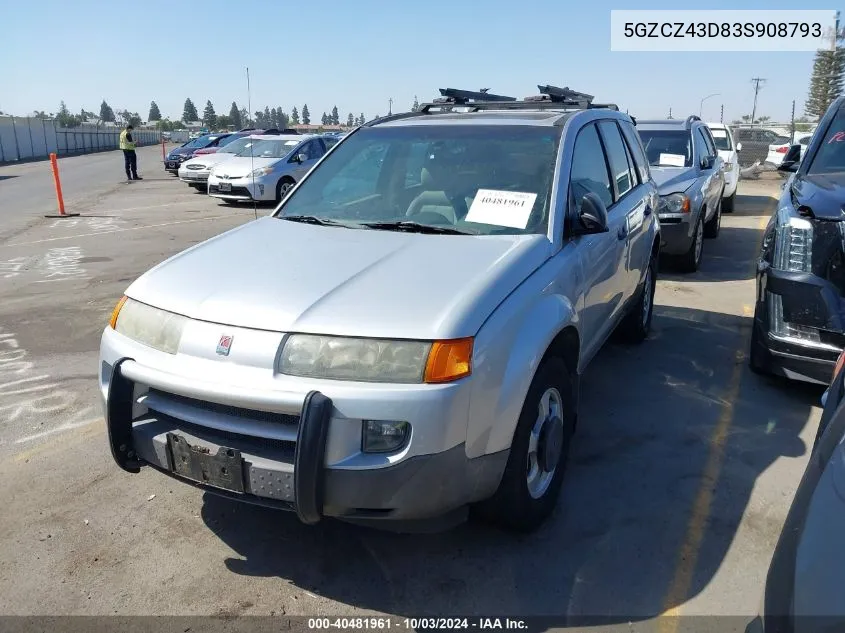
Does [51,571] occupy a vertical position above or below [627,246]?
below

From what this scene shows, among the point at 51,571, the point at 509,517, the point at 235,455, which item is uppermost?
the point at 235,455

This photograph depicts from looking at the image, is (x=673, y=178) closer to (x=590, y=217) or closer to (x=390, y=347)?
(x=590, y=217)

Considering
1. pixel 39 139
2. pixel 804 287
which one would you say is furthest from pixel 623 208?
pixel 39 139

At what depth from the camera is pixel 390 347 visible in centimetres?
242

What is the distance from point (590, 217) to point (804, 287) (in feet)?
5.69

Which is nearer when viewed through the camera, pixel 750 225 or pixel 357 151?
pixel 357 151

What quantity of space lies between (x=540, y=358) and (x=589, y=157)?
170 centimetres

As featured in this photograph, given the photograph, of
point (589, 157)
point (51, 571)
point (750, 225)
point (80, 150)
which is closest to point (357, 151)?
point (589, 157)

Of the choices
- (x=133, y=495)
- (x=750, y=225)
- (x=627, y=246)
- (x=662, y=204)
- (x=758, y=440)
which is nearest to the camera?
(x=133, y=495)

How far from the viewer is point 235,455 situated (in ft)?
8.09

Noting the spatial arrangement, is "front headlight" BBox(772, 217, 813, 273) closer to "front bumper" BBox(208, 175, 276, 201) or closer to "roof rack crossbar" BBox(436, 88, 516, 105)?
"roof rack crossbar" BBox(436, 88, 516, 105)

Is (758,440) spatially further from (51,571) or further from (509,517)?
(51,571)

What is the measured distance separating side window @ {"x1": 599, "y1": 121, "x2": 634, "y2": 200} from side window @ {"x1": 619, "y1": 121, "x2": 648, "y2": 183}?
8.2 inches

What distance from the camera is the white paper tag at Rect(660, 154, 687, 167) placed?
8906 mm
